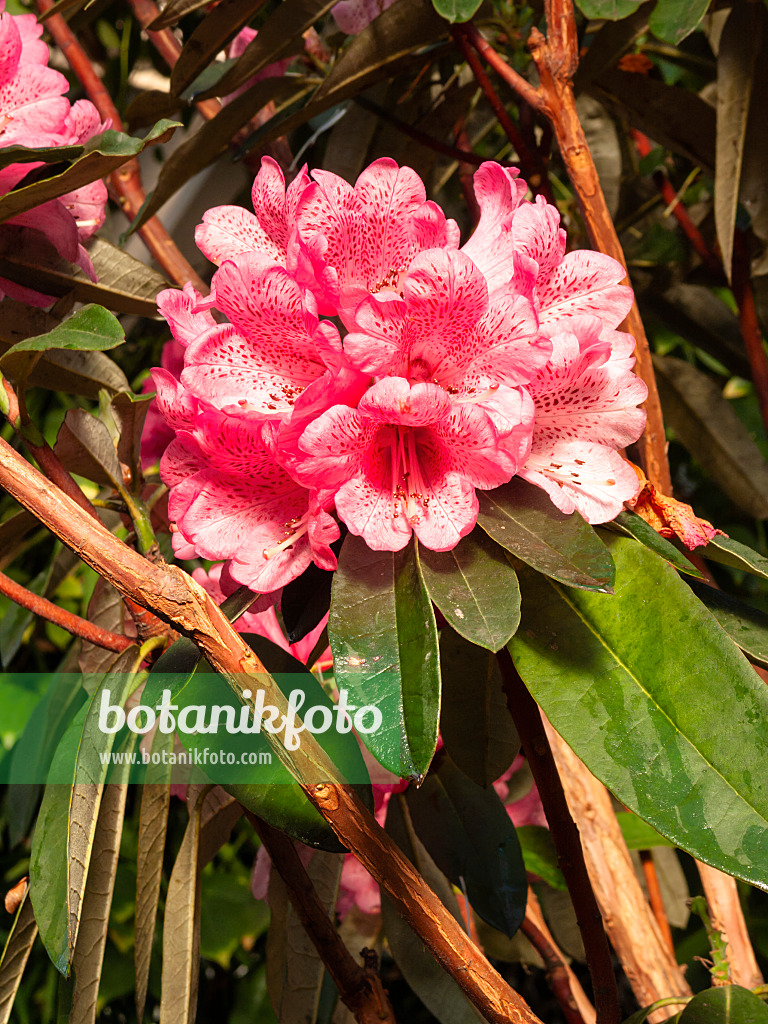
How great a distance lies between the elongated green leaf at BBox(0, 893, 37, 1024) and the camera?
1.65 ft

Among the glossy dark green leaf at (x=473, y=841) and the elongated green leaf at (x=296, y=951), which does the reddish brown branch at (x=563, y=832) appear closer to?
the glossy dark green leaf at (x=473, y=841)

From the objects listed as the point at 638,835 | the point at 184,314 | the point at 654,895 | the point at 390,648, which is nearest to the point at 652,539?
the point at 390,648

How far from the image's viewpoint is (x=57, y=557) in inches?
32.9

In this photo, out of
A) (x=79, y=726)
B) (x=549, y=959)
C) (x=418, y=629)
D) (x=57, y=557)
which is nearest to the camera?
(x=418, y=629)

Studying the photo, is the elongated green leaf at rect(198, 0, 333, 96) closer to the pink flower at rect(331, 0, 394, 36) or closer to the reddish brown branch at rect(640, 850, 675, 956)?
the pink flower at rect(331, 0, 394, 36)

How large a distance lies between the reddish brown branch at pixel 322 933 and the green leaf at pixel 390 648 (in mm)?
187

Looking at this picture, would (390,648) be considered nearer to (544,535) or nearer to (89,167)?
(544,535)

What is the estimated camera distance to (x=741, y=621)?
45 cm

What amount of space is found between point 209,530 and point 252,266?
0.13 metres

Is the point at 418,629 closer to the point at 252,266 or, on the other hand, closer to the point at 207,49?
the point at 252,266

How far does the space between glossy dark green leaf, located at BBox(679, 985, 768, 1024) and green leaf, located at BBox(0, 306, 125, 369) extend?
500 millimetres

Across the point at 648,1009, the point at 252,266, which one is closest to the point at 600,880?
the point at 648,1009

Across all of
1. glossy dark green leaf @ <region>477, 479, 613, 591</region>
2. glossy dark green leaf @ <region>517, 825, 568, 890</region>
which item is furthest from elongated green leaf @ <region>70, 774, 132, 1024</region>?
glossy dark green leaf @ <region>517, 825, 568, 890</region>

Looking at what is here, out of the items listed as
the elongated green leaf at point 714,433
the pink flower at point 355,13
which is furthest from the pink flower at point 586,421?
the elongated green leaf at point 714,433
